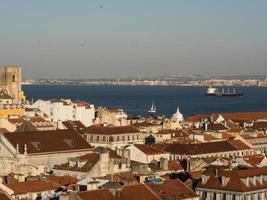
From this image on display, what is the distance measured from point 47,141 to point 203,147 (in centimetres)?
1970

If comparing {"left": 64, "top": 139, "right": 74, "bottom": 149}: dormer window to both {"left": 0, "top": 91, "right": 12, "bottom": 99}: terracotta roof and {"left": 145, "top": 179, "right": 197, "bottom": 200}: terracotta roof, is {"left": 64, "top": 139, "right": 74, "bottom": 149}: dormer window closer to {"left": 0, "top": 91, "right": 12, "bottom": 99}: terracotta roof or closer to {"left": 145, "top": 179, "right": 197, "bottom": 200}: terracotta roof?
{"left": 145, "top": 179, "right": 197, "bottom": 200}: terracotta roof

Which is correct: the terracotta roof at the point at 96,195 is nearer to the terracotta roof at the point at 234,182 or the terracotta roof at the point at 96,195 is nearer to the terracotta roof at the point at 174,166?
the terracotta roof at the point at 234,182

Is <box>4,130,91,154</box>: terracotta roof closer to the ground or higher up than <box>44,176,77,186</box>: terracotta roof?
higher up

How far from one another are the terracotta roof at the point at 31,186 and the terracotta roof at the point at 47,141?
13996mm

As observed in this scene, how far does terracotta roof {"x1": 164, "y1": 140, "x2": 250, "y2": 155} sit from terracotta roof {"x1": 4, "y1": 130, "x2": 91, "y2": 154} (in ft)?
40.9

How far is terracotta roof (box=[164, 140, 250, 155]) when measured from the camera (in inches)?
2969

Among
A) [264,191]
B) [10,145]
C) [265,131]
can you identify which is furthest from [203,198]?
[265,131]

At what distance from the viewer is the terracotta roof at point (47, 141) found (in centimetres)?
6262

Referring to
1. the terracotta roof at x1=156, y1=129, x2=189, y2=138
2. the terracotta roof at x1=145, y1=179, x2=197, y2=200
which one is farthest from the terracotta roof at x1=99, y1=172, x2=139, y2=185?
the terracotta roof at x1=156, y1=129, x2=189, y2=138

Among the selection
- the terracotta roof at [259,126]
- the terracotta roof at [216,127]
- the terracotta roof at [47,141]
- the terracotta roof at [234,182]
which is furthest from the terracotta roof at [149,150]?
the terracotta roof at [259,126]

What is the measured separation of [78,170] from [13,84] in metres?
67.1

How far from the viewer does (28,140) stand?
2498 inches

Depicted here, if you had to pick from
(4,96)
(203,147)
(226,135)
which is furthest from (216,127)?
(4,96)

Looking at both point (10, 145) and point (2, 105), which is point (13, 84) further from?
point (10, 145)
